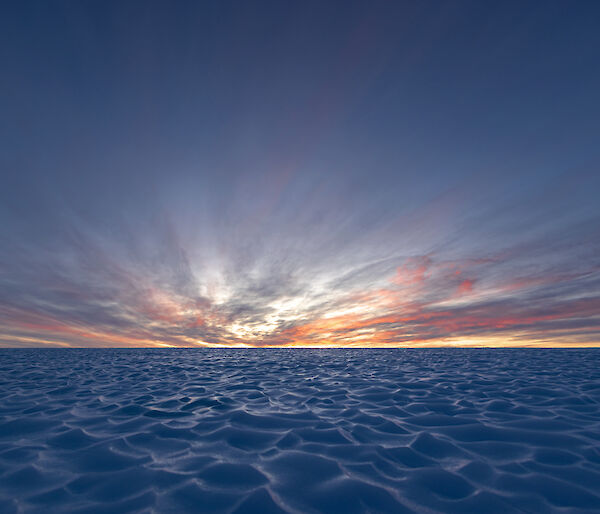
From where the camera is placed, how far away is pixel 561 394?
791cm

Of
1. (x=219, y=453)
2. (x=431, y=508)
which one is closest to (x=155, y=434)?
(x=219, y=453)

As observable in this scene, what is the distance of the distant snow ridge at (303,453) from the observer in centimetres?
307

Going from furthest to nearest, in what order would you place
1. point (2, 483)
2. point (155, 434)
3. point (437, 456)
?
point (155, 434), point (437, 456), point (2, 483)

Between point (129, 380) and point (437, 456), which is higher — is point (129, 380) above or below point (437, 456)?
above

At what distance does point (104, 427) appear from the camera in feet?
17.6

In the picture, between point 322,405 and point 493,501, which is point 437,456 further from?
point 322,405

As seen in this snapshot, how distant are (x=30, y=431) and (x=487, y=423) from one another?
8810 millimetres

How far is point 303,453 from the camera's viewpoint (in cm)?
420

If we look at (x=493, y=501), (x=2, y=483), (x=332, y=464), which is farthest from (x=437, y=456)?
(x=2, y=483)

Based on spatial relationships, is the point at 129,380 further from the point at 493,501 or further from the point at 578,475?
the point at 578,475

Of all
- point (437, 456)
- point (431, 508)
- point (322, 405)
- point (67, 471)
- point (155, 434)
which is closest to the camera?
point (431, 508)

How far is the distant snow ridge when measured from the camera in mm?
3068

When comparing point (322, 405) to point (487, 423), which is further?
point (322, 405)

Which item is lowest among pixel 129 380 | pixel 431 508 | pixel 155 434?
pixel 431 508
